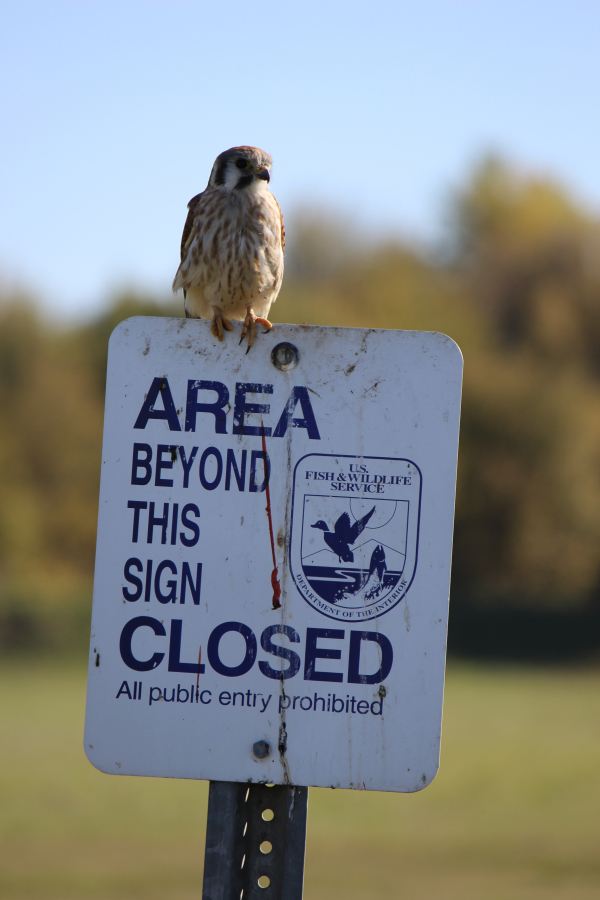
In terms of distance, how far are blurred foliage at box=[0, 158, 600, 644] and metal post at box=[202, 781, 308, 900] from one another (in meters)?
19.8

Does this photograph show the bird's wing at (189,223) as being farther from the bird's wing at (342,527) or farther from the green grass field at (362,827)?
the green grass field at (362,827)

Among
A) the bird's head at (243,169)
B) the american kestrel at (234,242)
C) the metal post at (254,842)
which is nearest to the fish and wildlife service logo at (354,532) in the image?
the metal post at (254,842)

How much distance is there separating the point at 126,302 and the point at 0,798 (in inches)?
851

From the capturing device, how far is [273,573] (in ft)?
5.51

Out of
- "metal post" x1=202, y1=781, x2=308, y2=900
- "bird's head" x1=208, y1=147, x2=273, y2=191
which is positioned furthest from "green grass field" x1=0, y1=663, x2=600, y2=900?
"metal post" x1=202, y1=781, x2=308, y2=900

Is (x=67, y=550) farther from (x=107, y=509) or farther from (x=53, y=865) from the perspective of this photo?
(x=107, y=509)

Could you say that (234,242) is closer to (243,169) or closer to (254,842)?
(243,169)

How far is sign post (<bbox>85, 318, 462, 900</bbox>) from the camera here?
1.65m

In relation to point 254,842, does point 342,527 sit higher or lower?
higher

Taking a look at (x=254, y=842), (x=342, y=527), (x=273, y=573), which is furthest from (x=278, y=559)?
(x=254, y=842)

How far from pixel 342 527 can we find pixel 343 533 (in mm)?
11

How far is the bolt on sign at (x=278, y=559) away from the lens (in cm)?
165

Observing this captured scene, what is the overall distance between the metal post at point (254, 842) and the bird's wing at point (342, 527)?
1.48 feet

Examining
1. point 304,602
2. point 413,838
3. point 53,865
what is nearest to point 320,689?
point 304,602
